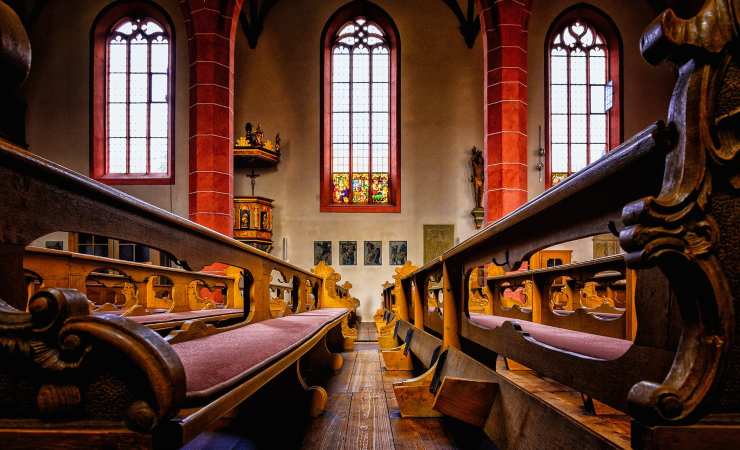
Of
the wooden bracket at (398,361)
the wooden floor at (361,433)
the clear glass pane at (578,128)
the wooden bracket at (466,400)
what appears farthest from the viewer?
the clear glass pane at (578,128)

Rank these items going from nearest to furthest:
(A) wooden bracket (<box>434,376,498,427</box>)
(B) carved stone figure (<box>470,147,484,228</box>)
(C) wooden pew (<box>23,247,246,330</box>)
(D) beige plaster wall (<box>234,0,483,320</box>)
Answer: (A) wooden bracket (<box>434,376,498,427</box>) < (C) wooden pew (<box>23,247,246,330</box>) < (B) carved stone figure (<box>470,147,484,228</box>) < (D) beige plaster wall (<box>234,0,483,320</box>)

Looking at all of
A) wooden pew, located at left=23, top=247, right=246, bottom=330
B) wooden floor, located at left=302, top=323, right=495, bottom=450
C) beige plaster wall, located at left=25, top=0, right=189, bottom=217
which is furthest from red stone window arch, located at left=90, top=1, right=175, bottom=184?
wooden floor, located at left=302, top=323, right=495, bottom=450

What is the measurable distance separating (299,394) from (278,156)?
34.3ft

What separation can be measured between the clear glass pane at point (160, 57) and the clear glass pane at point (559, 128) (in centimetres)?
869

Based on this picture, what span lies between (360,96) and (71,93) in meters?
6.34

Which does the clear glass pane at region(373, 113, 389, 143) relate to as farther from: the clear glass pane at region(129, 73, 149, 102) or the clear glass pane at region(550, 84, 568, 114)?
the clear glass pane at region(129, 73, 149, 102)

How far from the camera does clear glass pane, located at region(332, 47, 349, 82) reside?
1315 cm

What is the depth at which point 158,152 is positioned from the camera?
12.7 meters

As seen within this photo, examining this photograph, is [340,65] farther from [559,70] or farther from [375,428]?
[375,428]

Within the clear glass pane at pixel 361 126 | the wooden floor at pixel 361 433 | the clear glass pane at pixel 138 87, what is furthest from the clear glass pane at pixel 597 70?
the wooden floor at pixel 361 433

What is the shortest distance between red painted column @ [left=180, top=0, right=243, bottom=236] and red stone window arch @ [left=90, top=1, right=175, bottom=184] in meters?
2.50

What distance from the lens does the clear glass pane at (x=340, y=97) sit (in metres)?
13.1

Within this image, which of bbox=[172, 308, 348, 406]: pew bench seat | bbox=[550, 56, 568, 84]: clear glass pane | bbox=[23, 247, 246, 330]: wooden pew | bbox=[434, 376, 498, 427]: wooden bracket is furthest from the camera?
bbox=[550, 56, 568, 84]: clear glass pane

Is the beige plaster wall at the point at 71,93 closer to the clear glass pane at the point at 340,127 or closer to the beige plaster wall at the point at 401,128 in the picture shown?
→ the beige plaster wall at the point at 401,128
